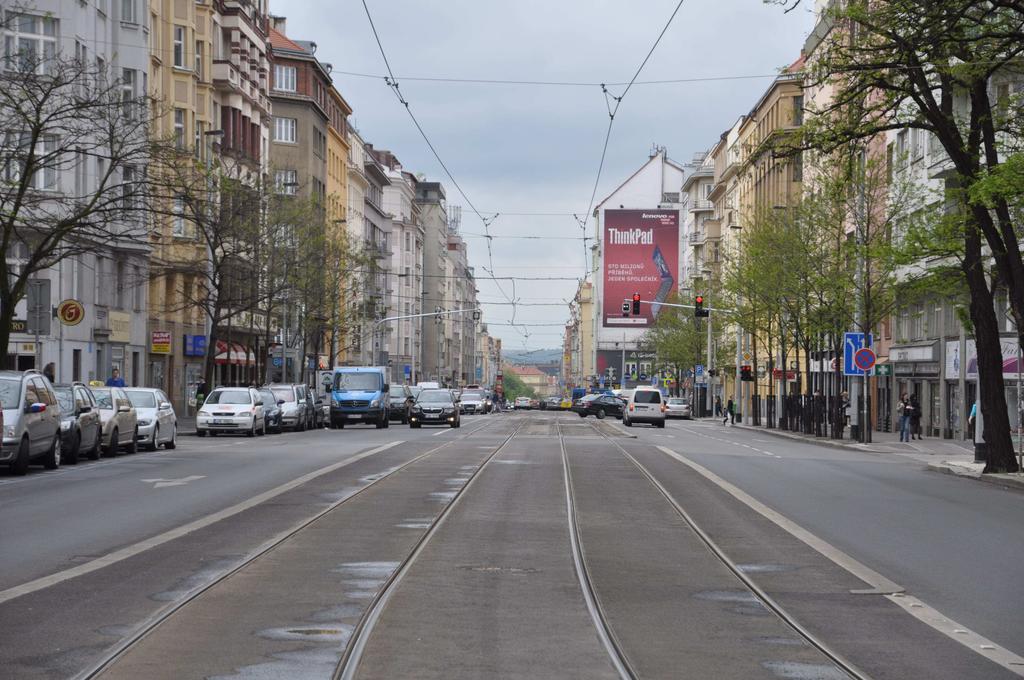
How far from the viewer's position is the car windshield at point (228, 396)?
49375 mm

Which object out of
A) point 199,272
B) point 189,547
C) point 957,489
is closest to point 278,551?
point 189,547

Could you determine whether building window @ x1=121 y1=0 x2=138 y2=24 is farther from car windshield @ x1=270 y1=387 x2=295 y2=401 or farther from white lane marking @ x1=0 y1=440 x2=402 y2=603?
white lane marking @ x1=0 y1=440 x2=402 y2=603

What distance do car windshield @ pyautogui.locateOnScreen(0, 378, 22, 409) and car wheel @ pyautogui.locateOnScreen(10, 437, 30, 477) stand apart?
665mm

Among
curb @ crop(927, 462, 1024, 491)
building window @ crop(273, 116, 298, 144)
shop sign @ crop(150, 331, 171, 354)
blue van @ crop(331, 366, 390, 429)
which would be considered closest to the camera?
curb @ crop(927, 462, 1024, 491)

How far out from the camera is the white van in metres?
72.9

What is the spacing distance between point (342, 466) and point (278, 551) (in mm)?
15018

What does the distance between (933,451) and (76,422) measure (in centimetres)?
2616

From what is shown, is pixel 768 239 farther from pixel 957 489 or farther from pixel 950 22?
pixel 950 22

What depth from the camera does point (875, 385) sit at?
228 ft

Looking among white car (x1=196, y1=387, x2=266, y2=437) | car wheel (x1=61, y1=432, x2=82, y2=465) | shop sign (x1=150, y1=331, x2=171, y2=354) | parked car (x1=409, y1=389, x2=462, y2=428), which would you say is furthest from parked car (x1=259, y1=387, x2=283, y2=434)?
car wheel (x1=61, y1=432, x2=82, y2=465)

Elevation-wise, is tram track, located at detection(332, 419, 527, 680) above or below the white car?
below

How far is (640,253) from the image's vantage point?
4961 inches

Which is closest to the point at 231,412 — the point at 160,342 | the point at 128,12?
the point at 160,342

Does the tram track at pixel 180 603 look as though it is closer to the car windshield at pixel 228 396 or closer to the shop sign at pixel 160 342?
the car windshield at pixel 228 396
